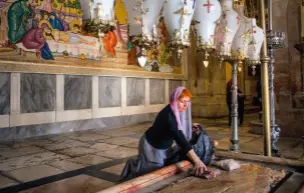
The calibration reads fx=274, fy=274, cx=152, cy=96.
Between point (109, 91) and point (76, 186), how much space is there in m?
5.16

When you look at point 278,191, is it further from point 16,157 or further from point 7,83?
point 7,83

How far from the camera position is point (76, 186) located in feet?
9.77

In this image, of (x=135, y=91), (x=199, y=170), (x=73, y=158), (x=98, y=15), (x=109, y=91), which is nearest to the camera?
(x=98, y=15)

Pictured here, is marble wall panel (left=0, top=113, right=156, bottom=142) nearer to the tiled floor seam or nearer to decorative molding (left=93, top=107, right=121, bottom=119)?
decorative molding (left=93, top=107, right=121, bottom=119)

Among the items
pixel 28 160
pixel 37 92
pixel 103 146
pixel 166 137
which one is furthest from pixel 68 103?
pixel 166 137

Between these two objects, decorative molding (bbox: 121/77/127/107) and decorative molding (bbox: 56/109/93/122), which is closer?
decorative molding (bbox: 56/109/93/122)

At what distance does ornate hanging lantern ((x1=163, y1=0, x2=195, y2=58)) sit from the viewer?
1.67 metres

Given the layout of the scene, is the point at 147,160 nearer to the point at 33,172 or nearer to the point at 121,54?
the point at 33,172

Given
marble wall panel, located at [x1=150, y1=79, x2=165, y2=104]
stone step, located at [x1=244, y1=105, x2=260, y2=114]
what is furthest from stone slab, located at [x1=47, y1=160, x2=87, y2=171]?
stone step, located at [x1=244, y1=105, x2=260, y2=114]

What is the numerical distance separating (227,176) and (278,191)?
387 millimetres

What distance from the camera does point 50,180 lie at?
319cm

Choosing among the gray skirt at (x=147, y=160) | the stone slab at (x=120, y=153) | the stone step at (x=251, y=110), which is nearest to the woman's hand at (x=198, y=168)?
the gray skirt at (x=147, y=160)

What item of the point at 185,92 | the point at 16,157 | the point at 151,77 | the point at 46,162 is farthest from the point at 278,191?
the point at 151,77

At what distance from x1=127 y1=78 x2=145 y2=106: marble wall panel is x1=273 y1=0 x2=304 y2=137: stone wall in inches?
169
